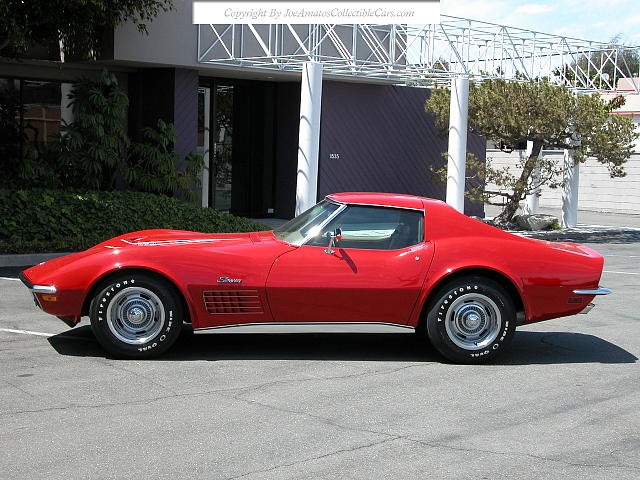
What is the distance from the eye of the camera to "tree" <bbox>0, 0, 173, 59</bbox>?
556 inches

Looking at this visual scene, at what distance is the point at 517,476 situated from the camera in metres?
4.70

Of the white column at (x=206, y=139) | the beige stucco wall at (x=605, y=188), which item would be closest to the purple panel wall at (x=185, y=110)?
the white column at (x=206, y=139)

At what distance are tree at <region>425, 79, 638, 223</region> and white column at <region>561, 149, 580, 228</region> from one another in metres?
1.11

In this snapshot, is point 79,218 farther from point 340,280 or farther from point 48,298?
point 340,280

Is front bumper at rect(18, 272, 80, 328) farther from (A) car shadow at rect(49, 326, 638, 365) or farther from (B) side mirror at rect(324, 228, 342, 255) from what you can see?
(B) side mirror at rect(324, 228, 342, 255)

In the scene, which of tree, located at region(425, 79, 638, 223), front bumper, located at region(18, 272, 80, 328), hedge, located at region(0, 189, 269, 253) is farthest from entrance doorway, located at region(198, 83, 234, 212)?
front bumper, located at region(18, 272, 80, 328)

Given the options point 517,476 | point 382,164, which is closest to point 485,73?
point 382,164

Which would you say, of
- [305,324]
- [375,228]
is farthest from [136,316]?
[375,228]

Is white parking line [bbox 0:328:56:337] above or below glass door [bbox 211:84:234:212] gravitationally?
below

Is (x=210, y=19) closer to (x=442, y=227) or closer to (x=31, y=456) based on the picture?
(x=442, y=227)

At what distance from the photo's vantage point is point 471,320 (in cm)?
723

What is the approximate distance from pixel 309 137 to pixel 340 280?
971cm

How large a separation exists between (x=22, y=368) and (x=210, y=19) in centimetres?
1212

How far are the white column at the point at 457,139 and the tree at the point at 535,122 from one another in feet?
3.19
